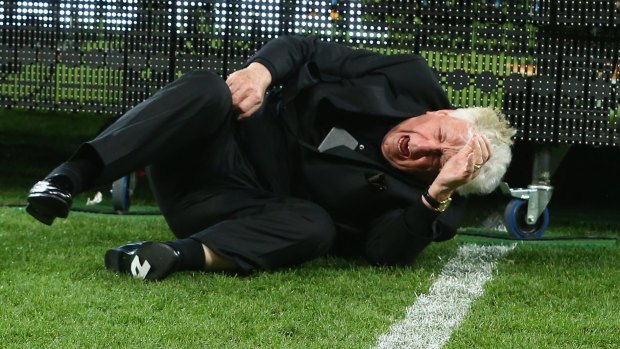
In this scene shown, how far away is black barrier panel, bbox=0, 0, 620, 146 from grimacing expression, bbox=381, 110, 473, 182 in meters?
1.39

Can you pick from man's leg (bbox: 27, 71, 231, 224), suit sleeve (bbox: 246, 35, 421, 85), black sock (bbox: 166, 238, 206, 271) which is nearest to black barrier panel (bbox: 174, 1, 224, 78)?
suit sleeve (bbox: 246, 35, 421, 85)

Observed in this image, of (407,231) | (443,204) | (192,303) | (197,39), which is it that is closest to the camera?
(192,303)

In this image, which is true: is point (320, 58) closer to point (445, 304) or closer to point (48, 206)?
point (445, 304)

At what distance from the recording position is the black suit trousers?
11.4 ft

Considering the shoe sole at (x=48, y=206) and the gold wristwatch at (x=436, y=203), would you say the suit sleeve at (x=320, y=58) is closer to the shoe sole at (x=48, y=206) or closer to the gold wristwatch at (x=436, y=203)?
the gold wristwatch at (x=436, y=203)

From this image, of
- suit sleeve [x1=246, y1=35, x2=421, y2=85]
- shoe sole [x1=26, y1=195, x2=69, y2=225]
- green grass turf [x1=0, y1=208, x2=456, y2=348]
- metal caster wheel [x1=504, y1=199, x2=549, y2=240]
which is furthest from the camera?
metal caster wheel [x1=504, y1=199, x2=549, y2=240]

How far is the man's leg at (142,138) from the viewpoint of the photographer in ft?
10.6

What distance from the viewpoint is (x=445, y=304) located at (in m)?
3.36

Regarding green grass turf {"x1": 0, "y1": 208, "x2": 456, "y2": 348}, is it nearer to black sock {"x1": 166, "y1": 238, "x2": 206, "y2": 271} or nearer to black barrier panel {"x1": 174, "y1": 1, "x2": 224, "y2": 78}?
black sock {"x1": 166, "y1": 238, "x2": 206, "y2": 271}

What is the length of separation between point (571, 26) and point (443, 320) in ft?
7.98

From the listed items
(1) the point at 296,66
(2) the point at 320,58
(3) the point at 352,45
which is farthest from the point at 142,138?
(3) the point at 352,45

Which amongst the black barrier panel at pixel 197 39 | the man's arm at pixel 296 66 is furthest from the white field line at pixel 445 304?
the black barrier panel at pixel 197 39

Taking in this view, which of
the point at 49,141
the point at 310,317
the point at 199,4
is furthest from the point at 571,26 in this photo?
the point at 49,141

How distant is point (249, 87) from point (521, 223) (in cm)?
189
